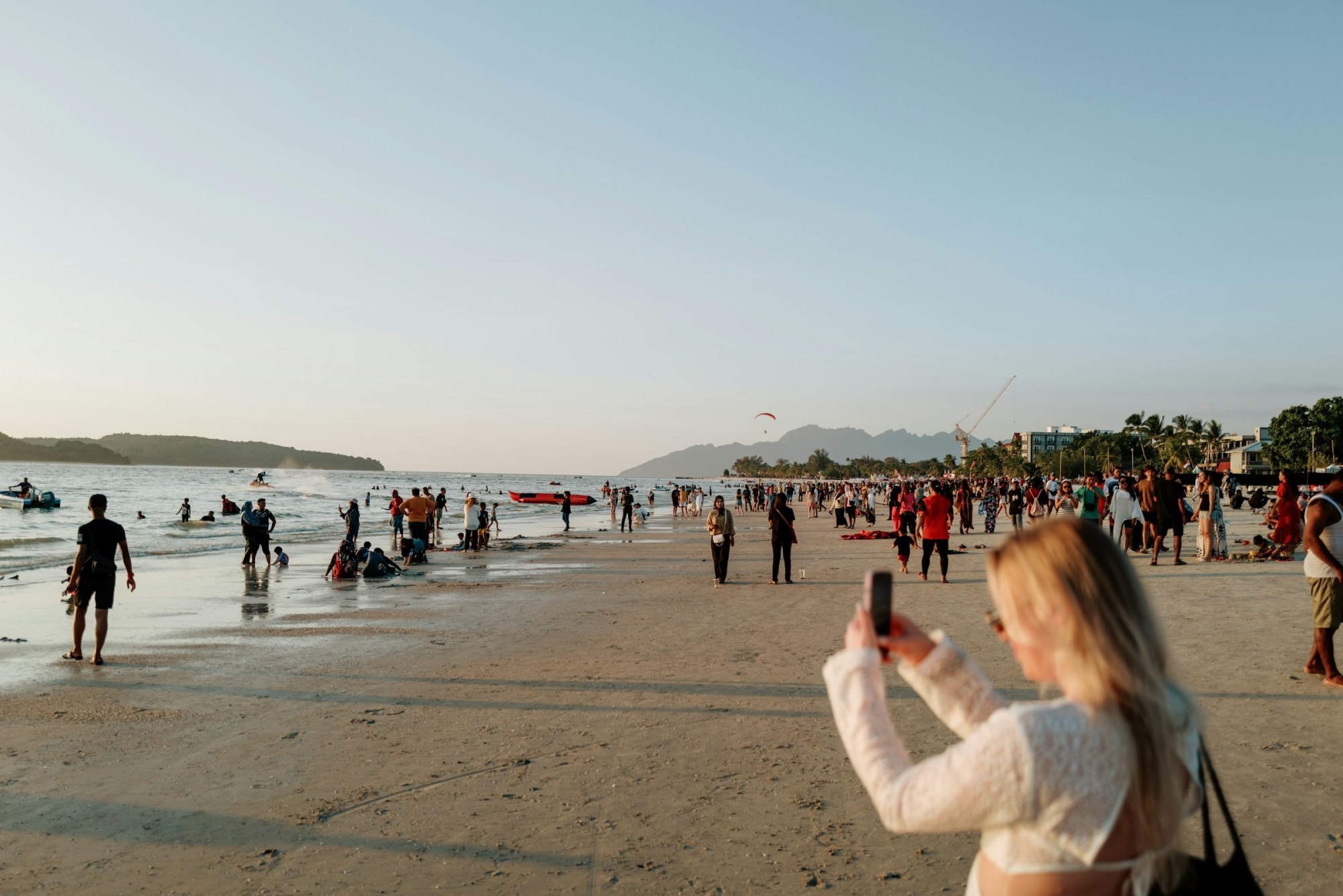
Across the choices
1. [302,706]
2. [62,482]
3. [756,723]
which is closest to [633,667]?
[756,723]

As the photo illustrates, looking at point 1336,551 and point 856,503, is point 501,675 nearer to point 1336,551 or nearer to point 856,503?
point 1336,551

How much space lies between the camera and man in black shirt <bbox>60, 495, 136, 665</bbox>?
9.40 meters

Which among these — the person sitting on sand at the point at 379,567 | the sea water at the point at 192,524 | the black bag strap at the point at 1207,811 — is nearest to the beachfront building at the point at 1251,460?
the sea water at the point at 192,524

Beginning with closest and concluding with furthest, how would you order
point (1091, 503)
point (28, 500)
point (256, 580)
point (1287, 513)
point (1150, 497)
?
point (1287, 513), point (1150, 497), point (1091, 503), point (256, 580), point (28, 500)

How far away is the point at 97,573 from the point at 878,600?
1031cm

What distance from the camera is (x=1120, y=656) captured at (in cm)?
152

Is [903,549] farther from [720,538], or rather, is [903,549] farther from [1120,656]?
[1120,656]

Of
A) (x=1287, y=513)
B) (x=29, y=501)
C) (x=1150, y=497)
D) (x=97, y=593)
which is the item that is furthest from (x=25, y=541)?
(x=1287, y=513)

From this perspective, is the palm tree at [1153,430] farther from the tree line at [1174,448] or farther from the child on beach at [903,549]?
the child on beach at [903,549]

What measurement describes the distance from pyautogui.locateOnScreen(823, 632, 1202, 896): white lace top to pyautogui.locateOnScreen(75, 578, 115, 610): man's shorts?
1012 cm

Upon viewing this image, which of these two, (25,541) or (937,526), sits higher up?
(937,526)

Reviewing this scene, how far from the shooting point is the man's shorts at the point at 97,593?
370 inches

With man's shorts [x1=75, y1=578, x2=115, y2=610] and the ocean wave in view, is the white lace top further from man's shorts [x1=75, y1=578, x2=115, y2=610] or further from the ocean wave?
the ocean wave

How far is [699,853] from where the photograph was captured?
14.9 feet
